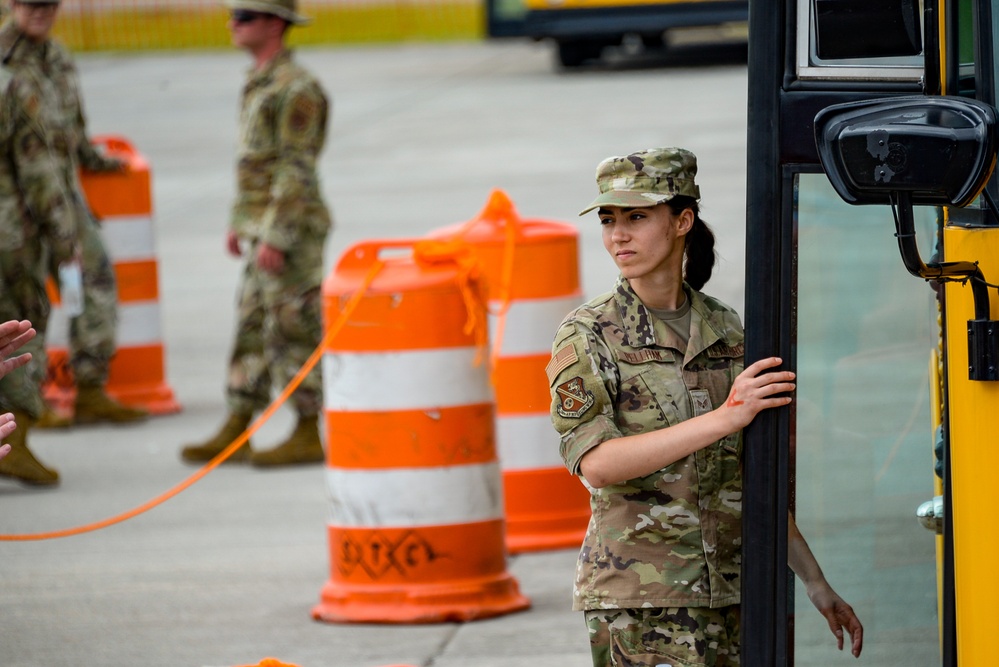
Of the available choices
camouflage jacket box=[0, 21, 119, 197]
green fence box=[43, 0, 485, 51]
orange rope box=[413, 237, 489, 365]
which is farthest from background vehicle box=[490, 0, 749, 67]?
orange rope box=[413, 237, 489, 365]

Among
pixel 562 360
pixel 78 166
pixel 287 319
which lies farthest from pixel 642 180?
pixel 78 166

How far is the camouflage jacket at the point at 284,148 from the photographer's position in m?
7.47

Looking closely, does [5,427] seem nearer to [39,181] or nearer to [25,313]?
[25,313]

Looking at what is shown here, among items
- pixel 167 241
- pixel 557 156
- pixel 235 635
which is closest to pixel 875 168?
pixel 235 635

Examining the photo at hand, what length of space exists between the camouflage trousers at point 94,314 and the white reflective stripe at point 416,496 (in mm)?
3333

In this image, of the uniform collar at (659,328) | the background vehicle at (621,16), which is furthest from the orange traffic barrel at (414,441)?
the background vehicle at (621,16)

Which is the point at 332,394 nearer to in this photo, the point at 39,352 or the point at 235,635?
the point at 235,635

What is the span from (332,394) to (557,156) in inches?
448

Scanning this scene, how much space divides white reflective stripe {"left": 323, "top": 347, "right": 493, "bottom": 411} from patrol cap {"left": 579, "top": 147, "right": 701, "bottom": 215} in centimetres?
217

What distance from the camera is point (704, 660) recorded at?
325cm

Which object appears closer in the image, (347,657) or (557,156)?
(347,657)

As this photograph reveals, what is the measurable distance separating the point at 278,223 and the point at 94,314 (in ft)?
4.62

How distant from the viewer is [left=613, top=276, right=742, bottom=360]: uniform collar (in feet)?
10.6

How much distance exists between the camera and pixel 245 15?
7531 millimetres
